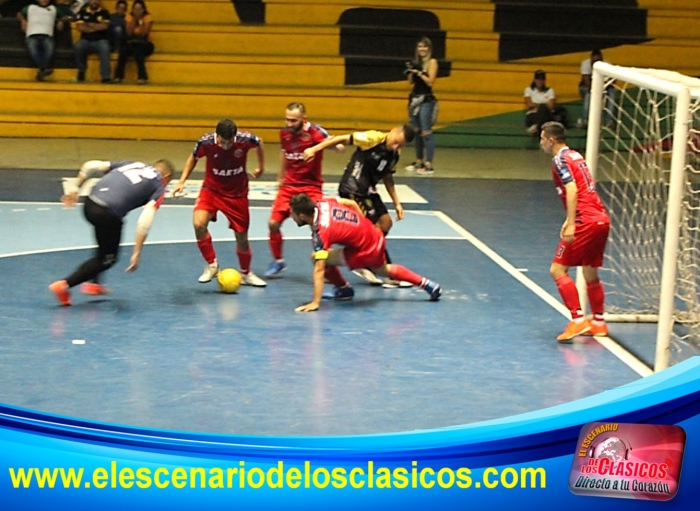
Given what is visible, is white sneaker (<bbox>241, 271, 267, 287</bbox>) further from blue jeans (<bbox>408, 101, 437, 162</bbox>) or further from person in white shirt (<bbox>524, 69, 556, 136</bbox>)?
person in white shirt (<bbox>524, 69, 556, 136</bbox>)

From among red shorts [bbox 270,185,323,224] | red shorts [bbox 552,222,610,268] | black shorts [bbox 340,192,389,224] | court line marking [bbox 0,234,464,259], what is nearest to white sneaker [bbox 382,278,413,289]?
black shorts [bbox 340,192,389,224]

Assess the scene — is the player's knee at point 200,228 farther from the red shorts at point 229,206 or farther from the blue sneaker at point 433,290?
the blue sneaker at point 433,290

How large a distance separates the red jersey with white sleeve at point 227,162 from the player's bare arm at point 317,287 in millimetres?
1400

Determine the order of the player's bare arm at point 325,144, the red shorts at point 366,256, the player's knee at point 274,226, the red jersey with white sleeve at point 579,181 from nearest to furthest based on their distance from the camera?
the red jersey with white sleeve at point 579,181 → the red shorts at point 366,256 → the player's bare arm at point 325,144 → the player's knee at point 274,226

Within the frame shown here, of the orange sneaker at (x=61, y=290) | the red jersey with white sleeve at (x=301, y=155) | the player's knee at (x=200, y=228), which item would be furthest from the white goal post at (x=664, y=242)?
the orange sneaker at (x=61, y=290)

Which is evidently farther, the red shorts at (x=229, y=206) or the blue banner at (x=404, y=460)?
the red shorts at (x=229, y=206)

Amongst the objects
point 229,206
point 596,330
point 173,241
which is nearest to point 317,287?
point 229,206

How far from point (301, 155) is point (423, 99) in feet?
23.8

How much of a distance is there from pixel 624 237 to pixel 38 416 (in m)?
9.52

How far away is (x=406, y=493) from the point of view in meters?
4.30

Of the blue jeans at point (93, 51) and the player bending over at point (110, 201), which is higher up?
the blue jeans at point (93, 51)

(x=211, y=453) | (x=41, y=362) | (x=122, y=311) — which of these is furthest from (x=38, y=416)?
(x=122, y=311)

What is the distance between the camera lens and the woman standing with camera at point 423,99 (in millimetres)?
17719

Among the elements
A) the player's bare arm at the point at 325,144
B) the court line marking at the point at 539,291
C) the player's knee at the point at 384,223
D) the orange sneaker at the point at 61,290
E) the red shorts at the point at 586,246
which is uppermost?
the player's bare arm at the point at 325,144
